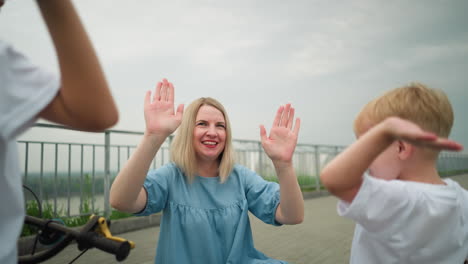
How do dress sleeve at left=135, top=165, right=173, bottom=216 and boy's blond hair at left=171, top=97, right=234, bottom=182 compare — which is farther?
boy's blond hair at left=171, top=97, right=234, bottom=182

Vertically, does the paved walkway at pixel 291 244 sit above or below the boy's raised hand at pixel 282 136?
below

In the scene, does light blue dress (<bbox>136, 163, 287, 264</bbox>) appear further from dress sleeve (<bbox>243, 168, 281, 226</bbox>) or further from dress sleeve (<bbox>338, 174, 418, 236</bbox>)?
dress sleeve (<bbox>338, 174, 418, 236</bbox>)

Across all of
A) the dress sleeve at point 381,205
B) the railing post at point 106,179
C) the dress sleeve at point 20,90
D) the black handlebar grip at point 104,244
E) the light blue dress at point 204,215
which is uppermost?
the dress sleeve at point 20,90

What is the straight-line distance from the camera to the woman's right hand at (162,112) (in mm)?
1471

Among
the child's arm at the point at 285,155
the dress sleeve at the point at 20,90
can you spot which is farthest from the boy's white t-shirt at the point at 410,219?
the dress sleeve at the point at 20,90

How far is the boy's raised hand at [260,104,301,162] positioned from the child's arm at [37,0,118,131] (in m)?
1.02

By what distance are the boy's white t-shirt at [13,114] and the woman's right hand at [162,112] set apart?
28.9 inches

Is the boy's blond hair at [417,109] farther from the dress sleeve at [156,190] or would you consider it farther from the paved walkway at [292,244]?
the paved walkway at [292,244]

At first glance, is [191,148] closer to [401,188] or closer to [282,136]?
[282,136]

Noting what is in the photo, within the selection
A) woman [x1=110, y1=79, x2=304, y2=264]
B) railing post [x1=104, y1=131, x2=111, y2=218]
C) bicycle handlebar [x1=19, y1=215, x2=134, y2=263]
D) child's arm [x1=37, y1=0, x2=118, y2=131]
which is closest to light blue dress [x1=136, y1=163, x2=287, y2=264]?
woman [x1=110, y1=79, x2=304, y2=264]

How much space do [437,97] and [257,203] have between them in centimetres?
125

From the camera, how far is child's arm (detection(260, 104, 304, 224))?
1601 mm

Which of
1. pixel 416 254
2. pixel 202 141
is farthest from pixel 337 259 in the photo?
pixel 416 254

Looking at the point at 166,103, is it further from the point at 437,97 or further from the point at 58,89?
the point at 437,97
